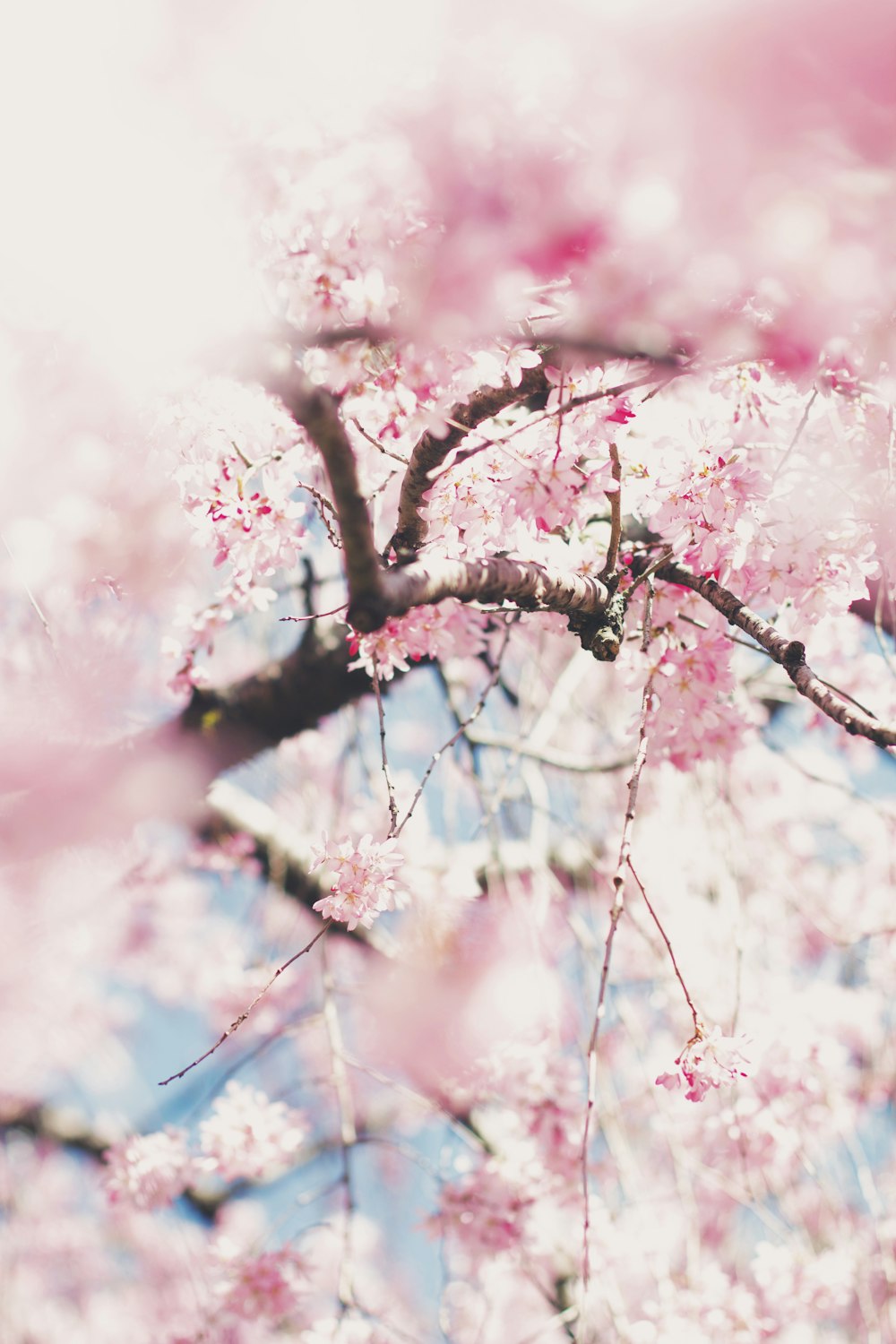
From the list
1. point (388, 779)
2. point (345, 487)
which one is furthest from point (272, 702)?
point (345, 487)

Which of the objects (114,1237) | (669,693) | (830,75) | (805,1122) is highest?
(669,693)

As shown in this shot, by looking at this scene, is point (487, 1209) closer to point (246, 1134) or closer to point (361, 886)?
point (246, 1134)

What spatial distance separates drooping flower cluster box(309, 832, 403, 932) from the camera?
1275 millimetres

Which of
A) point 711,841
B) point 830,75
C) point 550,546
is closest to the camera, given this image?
point 830,75

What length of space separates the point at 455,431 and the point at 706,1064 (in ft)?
2.66

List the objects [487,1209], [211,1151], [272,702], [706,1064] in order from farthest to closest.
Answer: [211,1151], [487,1209], [272,702], [706,1064]

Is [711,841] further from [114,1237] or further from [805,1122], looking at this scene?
[114,1237]

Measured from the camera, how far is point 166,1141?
2549 millimetres

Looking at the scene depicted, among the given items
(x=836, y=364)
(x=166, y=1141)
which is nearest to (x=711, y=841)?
(x=836, y=364)

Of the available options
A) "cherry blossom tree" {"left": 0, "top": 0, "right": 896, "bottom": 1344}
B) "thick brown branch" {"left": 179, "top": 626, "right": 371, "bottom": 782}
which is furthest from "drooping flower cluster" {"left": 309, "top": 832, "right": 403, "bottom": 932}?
"thick brown branch" {"left": 179, "top": 626, "right": 371, "bottom": 782}

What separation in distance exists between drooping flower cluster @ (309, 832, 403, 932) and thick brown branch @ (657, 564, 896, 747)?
572mm

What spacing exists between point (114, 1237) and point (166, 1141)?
1706 mm

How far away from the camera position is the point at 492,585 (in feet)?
3.02

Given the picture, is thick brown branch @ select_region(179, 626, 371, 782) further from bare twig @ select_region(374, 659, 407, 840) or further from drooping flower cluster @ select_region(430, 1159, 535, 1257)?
drooping flower cluster @ select_region(430, 1159, 535, 1257)
